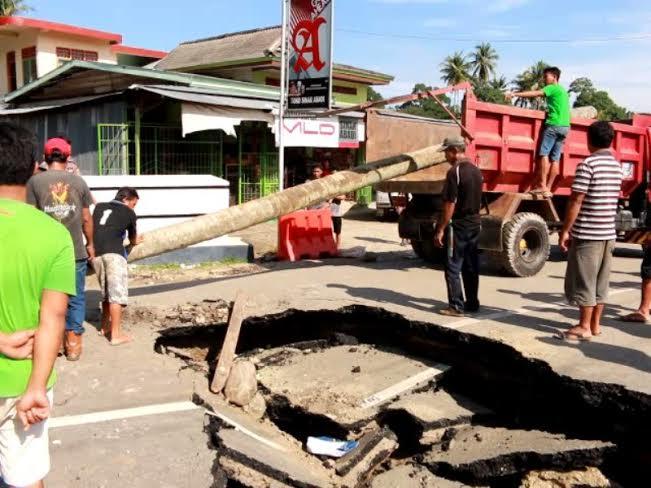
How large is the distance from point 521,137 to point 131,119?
10.0 metres

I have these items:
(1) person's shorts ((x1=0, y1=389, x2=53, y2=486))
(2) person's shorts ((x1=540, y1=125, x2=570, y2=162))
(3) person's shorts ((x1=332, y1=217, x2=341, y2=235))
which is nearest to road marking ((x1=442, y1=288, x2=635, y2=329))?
(2) person's shorts ((x1=540, y1=125, x2=570, y2=162))

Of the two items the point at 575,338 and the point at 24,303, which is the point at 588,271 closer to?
the point at 575,338

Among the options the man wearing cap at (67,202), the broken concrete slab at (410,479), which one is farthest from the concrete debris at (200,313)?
the broken concrete slab at (410,479)

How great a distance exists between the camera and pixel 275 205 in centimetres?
713

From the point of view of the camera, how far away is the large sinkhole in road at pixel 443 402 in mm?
3963

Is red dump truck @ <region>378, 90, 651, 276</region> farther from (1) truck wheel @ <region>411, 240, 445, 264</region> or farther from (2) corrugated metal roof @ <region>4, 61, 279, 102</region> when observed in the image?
(2) corrugated metal roof @ <region>4, 61, 279, 102</region>

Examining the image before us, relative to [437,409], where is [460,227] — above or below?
above

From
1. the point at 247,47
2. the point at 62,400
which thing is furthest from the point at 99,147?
the point at 62,400

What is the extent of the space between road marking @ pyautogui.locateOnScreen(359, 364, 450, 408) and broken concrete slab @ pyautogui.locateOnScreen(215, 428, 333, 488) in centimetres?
76

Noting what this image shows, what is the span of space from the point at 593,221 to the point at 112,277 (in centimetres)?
403

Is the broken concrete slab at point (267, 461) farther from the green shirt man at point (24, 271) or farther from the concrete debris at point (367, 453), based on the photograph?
the green shirt man at point (24, 271)

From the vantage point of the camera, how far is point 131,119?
1520cm

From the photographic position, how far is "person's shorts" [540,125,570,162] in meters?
8.56

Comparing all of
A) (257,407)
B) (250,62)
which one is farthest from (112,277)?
(250,62)
